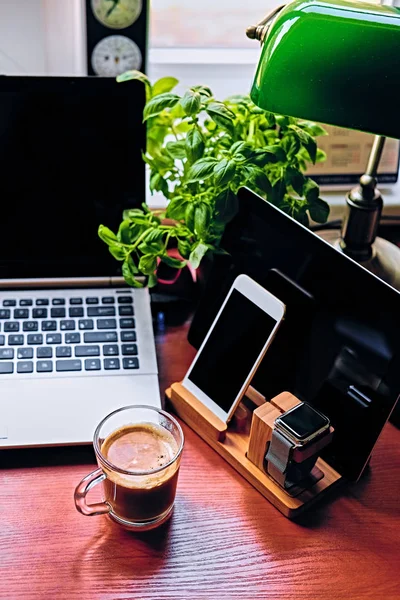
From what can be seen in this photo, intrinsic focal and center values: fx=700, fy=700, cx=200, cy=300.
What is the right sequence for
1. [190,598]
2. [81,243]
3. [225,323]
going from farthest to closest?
[81,243]
[225,323]
[190,598]

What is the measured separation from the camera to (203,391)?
0.85 metres

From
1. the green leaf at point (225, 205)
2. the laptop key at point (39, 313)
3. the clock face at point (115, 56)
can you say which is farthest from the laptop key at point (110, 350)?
the clock face at point (115, 56)

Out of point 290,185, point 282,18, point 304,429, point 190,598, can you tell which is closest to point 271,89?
point 282,18

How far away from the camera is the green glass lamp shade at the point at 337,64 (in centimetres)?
66

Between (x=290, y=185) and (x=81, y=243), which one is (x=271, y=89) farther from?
(x=81, y=243)

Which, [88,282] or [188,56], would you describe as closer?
[88,282]

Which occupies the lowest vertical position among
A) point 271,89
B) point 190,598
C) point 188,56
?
point 190,598

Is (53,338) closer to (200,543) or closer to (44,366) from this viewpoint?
(44,366)

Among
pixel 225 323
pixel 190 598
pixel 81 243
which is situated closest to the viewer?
pixel 190 598

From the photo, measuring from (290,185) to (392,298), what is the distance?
230mm

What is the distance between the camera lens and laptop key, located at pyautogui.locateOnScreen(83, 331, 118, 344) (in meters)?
0.90

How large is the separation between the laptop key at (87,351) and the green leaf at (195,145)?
0.27m

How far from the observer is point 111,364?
34.5 inches

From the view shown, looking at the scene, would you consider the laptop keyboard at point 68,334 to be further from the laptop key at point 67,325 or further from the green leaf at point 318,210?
the green leaf at point 318,210
